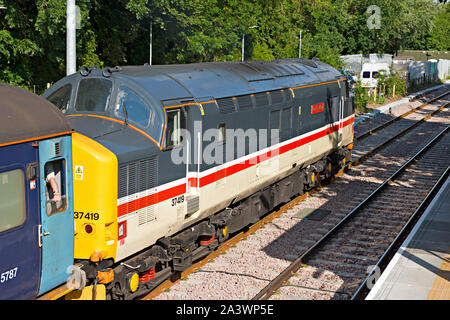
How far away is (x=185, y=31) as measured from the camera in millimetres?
41250

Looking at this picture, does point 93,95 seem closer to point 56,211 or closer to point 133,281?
point 56,211

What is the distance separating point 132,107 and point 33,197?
2934 millimetres

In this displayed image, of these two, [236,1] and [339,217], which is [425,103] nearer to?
[236,1]

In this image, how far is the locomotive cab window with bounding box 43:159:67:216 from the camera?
902 centimetres

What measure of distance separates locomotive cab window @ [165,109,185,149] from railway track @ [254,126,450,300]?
10.8ft

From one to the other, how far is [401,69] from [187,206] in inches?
1935

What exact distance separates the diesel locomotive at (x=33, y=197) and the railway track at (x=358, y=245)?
424 cm

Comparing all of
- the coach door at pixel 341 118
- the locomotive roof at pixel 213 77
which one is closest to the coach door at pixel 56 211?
the locomotive roof at pixel 213 77

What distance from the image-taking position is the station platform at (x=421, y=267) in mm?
11258

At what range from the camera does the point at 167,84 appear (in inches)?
468

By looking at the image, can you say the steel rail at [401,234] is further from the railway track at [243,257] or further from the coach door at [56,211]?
the coach door at [56,211]

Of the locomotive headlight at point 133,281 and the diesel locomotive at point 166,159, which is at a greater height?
the diesel locomotive at point 166,159

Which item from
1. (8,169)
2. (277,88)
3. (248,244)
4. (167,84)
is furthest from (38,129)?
(277,88)

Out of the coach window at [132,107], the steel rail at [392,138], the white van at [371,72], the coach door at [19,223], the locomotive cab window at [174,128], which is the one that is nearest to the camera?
the coach door at [19,223]
